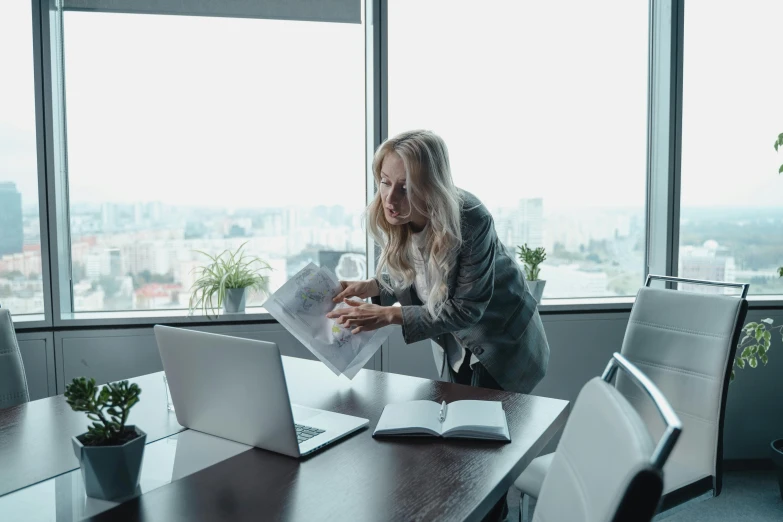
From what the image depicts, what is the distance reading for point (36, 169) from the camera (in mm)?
2854

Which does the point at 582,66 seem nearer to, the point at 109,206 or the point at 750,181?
Answer: the point at 750,181

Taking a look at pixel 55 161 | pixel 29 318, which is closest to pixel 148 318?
pixel 29 318

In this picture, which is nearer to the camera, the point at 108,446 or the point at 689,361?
the point at 108,446

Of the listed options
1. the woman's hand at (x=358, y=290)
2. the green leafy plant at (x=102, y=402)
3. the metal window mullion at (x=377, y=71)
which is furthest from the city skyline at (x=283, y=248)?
the green leafy plant at (x=102, y=402)

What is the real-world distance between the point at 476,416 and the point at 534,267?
1.85 meters

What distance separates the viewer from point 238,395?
51.6 inches

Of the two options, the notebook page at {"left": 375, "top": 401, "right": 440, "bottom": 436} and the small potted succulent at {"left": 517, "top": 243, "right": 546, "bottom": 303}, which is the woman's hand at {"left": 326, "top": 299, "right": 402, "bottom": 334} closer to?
the notebook page at {"left": 375, "top": 401, "right": 440, "bottom": 436}

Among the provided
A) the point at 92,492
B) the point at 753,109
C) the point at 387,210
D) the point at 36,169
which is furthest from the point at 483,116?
the point at 92,492

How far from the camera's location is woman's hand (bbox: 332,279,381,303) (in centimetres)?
182

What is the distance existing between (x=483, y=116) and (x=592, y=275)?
102 cm

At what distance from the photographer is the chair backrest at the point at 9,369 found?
191cm

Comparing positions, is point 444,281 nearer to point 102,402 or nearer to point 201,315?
point 102,402

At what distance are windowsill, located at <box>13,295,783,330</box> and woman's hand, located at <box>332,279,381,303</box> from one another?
108 centimetres

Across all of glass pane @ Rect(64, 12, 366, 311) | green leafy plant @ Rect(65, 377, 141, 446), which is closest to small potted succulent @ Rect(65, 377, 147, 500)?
green leafy plant @ Rect(65, 377, 141, 446)
